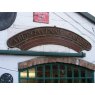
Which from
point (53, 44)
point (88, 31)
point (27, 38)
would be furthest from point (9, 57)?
point (88, 31)

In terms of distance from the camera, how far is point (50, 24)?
32.7ft

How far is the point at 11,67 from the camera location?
30.6 feet

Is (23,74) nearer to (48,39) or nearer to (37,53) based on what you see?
(37,53)

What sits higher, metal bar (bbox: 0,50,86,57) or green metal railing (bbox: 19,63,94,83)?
metal bar (bbox: 0,50,86,57)

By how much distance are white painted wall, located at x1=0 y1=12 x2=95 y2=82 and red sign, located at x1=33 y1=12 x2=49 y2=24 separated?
11cm

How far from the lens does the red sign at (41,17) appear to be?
9852mm

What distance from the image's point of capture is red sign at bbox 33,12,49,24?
32.3 feet

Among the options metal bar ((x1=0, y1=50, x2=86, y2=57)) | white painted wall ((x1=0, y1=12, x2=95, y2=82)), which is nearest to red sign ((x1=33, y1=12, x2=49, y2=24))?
white painted wall ((x1=0, y1=12, x2=95, y2=82))

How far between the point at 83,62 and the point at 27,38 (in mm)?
2221

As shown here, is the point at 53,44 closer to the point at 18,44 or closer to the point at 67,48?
the point at 67,48

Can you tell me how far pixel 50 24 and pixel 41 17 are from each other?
1.33 ft

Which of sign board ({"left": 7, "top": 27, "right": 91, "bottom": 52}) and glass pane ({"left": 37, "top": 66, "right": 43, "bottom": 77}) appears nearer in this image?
sign board ({"left": 7, "top": 27, "right": 91, "bottom": 52})

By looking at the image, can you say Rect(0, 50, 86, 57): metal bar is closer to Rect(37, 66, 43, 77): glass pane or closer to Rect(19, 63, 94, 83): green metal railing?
Rect(19, 63, 94, 83): green metal railing

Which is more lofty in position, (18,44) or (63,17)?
(63,17)
